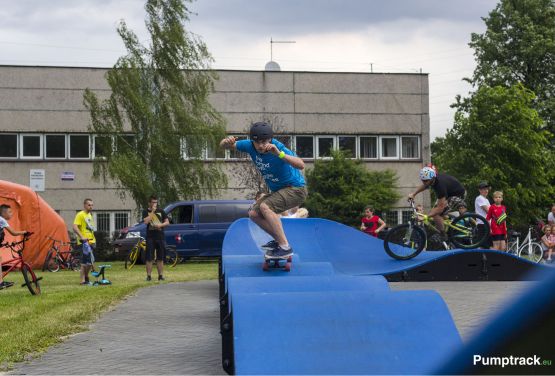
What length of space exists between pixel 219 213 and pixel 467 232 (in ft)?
43.1

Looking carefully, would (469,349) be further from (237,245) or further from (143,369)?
(237,245)

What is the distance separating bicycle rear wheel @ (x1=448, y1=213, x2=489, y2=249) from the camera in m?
14.8

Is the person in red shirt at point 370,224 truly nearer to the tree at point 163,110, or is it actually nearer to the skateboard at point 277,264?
the tree at point 163,110

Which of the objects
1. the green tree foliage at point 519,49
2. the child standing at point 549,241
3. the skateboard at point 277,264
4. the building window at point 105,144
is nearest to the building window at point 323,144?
the green tree foliage at point 519,49

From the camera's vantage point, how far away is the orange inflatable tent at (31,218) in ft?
81.6

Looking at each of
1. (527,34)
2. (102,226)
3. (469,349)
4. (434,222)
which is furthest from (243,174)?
(469,349)

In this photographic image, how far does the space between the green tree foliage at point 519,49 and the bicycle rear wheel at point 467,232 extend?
33.7m

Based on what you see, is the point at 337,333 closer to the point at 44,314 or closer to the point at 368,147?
the point at 44,314

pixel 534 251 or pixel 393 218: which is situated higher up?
pixel 534 251

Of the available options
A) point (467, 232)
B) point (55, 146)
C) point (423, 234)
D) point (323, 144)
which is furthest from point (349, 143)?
point (423, 234)

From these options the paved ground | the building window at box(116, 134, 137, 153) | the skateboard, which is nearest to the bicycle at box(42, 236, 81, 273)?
the building window at box(116, 134, 137, 153)

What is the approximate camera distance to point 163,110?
31969mm

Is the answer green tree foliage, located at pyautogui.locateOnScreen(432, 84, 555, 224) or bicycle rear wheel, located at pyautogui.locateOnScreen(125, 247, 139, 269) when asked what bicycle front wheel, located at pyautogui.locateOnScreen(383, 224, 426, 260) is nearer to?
bicycle rear wheel, located at pyautogui.locateOnScreen(125, 247, 139, 269)

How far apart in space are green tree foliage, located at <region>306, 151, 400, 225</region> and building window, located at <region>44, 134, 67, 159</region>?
1277 cm
